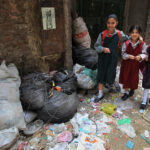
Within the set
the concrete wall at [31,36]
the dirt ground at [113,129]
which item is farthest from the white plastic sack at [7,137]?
the concrete wall at [31,36]

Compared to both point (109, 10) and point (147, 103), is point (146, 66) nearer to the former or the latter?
point (147, 103)

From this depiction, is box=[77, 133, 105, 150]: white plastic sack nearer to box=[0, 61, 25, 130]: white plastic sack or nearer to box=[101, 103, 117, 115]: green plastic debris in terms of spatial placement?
box=[101, 103, 117, 115]: green plastic debris

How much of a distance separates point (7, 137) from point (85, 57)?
204cm

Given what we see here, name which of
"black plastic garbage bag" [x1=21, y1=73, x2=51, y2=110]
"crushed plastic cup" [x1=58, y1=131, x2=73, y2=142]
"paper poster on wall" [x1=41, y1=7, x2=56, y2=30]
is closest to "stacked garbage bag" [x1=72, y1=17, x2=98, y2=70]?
"paper poster on wall" [x1=41, y1=7, x2=56, y2=30]

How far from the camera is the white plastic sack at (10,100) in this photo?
192 cm

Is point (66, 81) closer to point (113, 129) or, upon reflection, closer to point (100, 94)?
point (100, 94)

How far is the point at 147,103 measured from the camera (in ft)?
9.32

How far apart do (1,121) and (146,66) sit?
7.36 feet

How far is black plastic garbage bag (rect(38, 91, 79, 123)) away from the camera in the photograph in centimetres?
228

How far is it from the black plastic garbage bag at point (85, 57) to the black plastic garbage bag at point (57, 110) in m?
1.02

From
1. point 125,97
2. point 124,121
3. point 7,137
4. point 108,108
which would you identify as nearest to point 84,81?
point 108,108

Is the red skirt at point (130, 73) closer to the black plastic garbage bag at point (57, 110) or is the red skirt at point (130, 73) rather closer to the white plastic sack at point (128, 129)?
the white plastic sack at point (128, 129)

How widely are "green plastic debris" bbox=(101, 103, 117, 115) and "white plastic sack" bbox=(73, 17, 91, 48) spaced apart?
1.36 meters

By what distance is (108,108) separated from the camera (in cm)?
263
